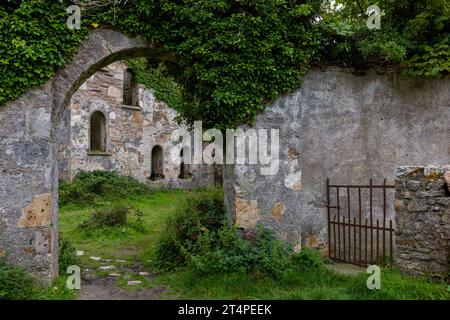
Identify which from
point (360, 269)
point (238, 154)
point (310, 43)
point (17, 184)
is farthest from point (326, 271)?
point (17, 184)

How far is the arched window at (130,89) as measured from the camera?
1522 centimetres

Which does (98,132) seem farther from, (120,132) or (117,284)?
(117,284)

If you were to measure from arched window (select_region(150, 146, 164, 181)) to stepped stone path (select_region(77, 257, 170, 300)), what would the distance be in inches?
384

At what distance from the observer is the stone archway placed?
15.5 ft

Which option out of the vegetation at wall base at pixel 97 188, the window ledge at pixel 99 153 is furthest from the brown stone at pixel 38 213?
the window ledge at pixel 99 153

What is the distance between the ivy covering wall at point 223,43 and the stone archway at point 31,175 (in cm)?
18

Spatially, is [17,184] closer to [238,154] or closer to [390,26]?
[238,154]

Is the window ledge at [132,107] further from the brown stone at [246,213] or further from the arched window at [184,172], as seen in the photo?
the brown stone at [246,213]

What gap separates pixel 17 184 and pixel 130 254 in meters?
2.82

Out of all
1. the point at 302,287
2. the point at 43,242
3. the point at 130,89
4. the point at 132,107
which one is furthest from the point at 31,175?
the point at 130,89

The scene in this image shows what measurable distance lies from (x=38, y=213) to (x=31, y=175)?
1.59 feet

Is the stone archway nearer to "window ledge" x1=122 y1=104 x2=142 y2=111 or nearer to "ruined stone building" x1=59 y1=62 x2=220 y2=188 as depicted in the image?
"ruined stone building" x1=59 y1=62 x2=220 y2=188

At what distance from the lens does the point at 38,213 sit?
4.84 meters

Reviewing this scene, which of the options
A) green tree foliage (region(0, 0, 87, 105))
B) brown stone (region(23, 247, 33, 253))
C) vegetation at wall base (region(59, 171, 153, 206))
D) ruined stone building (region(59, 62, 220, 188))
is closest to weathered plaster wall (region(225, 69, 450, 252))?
green tree foliage (region(0, 0, 87, 105))
